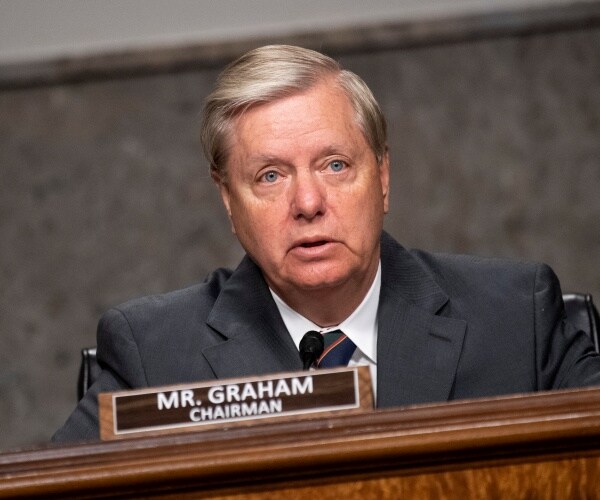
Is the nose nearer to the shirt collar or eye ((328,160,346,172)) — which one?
eye ((328,160,346,172))

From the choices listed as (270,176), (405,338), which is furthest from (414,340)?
(270,176)

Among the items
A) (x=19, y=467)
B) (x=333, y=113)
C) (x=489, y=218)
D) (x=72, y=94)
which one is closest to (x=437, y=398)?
(x=333, y=113)

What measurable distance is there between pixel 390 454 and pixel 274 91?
947 mm

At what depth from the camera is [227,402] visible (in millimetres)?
1389

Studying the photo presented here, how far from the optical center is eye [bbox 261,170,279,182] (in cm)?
204

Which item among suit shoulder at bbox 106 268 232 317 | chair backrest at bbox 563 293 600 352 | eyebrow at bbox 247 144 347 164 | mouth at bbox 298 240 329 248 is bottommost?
chair backrest at bbox 563 293 600 352

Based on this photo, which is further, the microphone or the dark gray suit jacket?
the dark gray suit jacket

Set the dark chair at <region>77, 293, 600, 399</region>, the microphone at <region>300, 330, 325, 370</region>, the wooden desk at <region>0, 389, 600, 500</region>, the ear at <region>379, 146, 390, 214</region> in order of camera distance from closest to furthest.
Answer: the wooden desk at <region>0, 389, 600, 500</region> < the microphone at <region>300, 330, 325, 370</region> < the ear at <region>379, 146, 390, 214</region> < the dark chair at <region>77, 293, 600, 399</region>

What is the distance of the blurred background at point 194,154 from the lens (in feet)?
13.6

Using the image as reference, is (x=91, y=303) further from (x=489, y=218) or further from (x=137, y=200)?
(x=489, y=218)

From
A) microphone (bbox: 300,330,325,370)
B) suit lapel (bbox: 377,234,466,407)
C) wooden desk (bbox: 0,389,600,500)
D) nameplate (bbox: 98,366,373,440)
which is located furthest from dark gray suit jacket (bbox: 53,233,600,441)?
wooden desk (bbox: 0,389,600,500)

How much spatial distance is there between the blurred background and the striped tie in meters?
2.20

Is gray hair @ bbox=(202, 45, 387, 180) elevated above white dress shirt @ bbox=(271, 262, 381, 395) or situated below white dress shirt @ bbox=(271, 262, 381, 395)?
above

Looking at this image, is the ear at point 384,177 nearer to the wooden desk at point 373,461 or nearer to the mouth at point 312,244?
the mouth at point 312,244
